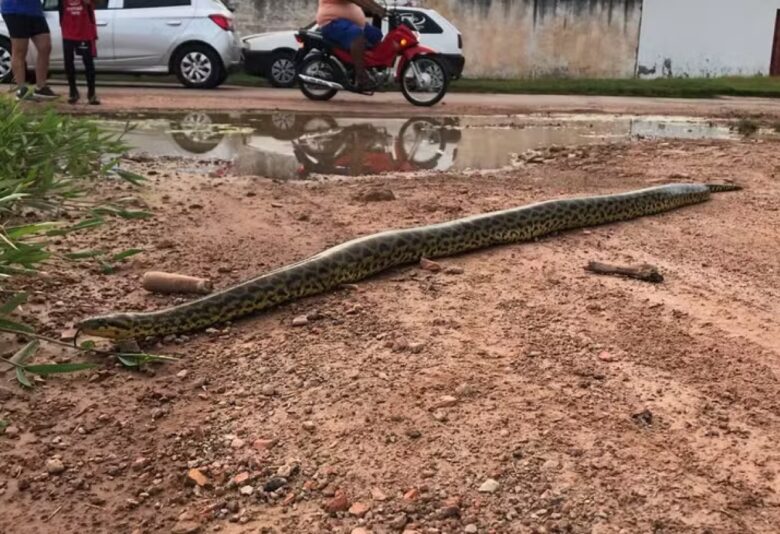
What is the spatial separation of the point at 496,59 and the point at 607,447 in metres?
26.7

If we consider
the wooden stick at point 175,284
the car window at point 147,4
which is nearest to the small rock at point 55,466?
the wooden stick at point 175,284

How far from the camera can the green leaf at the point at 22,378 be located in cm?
304

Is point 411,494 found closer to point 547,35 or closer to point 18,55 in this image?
point 18,55

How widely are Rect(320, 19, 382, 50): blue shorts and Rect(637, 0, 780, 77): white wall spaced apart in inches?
721

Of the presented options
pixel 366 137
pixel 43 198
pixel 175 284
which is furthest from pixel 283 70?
pixel 175 284

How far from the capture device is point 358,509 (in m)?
2.30

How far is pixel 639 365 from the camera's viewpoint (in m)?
3.14

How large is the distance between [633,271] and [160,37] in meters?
14.6

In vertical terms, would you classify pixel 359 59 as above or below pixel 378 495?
above

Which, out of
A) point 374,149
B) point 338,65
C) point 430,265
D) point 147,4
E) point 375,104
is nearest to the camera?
point 430,265

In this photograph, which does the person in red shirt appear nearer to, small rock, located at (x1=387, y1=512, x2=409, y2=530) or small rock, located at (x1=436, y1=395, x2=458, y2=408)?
small rock, located at (x1=436, y1=395, x2=458, y2=408)

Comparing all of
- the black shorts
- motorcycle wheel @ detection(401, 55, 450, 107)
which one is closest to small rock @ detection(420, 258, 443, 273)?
the black shorts

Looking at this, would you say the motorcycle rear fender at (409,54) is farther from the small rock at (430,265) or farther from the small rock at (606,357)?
the small rock at (606,357)

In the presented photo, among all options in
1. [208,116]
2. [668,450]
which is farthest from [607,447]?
[208,116]
